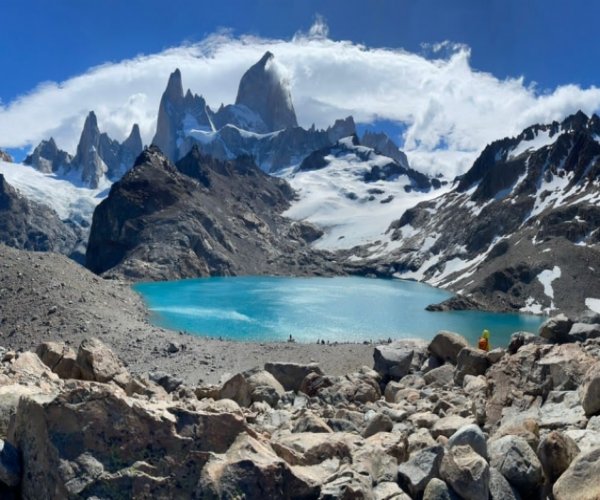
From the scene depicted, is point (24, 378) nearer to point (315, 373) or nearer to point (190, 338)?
point (315, 373)

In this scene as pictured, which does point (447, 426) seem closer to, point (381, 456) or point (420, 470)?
point (381, 456)

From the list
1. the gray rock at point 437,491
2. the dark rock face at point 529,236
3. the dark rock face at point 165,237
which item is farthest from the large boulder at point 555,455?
the dark rock face at point 165,237

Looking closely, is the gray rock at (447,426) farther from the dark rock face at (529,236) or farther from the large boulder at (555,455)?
the dark rock face at (529,236)

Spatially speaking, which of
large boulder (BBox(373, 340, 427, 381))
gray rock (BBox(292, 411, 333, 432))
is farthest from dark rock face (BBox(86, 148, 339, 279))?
gray rock (BBox(292, 411, 333, 432))

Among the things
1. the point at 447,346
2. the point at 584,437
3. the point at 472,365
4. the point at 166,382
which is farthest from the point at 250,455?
the point at 447,346

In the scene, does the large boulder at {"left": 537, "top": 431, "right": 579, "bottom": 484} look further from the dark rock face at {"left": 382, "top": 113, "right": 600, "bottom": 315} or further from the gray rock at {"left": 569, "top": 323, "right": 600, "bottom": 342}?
the dark rock face at {"left": 382, "top": 113, "right": 600, "bottom": 315}

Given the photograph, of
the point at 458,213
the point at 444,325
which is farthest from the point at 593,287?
the point at 458,213
